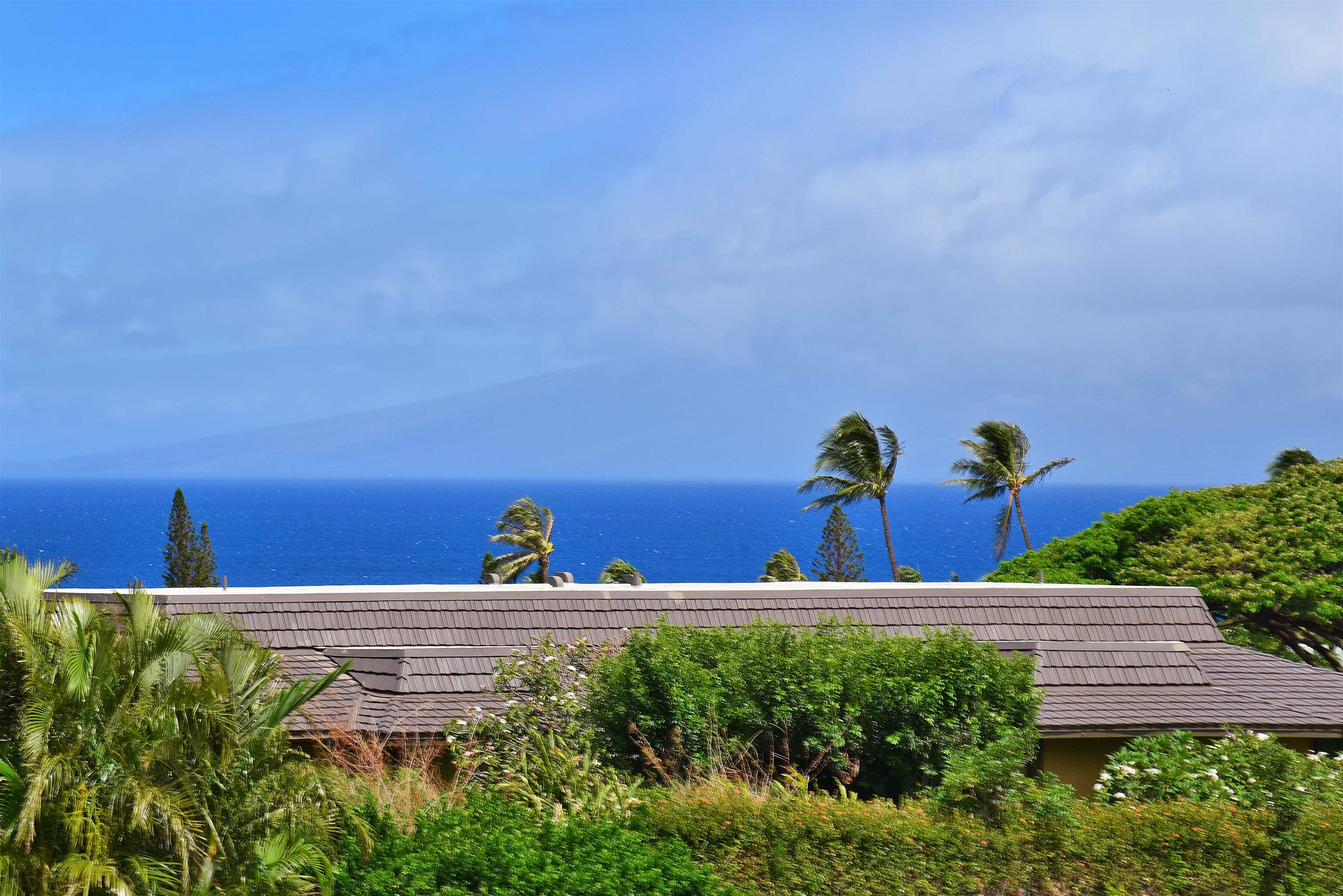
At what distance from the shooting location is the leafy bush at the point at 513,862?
27.9 feet

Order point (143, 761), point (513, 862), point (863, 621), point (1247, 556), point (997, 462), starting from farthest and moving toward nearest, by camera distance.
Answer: point (997, 462), point (1247, 556), point (863, 621), point (513, 862), point (143, 761)

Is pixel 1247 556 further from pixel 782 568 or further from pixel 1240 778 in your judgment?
pixel 782 568

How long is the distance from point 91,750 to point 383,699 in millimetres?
7818

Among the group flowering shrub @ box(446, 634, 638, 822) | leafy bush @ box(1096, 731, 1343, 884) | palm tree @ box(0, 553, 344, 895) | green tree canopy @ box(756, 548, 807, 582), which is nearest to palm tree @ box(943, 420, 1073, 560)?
green tree canopy @ box(756, 548, 807, 582)

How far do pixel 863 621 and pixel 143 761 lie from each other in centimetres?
1214

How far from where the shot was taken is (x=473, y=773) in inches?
499

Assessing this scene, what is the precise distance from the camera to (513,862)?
8.59 meters

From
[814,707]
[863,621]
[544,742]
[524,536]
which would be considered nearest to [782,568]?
[524,536]

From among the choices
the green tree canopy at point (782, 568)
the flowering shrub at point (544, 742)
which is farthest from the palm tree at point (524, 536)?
the flowering shrub at point (544, 742)

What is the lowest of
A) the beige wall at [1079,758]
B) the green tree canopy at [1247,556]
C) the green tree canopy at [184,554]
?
the beige wall at [1079,758]

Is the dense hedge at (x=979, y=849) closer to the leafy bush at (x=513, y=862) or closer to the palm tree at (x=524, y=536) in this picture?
the leafy bush at (x=513, y=862)

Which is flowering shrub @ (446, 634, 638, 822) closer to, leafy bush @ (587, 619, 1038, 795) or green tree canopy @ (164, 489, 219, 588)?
leafy bush @ (587, 619, 1038, 795)

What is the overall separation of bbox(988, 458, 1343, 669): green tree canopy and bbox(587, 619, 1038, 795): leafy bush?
54.7ft

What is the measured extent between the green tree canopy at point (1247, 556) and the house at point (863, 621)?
9735 mm
